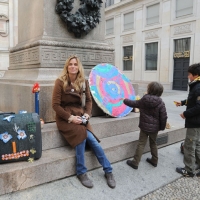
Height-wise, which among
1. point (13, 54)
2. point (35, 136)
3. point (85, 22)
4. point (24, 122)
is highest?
point (85, 22)

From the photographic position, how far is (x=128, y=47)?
25547mm

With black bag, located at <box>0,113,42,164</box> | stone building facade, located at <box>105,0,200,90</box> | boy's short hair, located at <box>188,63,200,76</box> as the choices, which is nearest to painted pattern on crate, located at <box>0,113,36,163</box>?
black bag, located at <box>0,113,42,164</box>

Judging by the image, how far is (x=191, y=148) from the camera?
348 cm

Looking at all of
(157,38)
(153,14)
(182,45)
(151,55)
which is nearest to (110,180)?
(182,45)

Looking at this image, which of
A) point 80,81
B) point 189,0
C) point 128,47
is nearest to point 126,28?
point 128,47

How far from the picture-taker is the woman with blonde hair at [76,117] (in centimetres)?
304

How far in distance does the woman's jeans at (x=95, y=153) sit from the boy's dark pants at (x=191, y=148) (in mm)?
1266

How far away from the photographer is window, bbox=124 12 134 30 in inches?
970

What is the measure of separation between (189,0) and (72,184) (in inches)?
795

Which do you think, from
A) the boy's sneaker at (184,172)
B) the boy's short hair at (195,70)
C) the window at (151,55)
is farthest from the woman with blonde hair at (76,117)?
the window at (151,55)

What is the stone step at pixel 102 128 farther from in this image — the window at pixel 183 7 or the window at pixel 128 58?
the window at pixel 128 58

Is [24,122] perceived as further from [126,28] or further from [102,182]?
[126,28]

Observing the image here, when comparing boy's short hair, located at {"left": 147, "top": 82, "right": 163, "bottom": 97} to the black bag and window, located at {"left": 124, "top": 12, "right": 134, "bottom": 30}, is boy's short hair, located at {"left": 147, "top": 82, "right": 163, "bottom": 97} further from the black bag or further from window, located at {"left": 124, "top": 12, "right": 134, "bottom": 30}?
window, located at {"left": 124, "top": 12, "right": 134, "bottom": 30}

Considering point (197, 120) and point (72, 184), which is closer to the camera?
point (72, 184)
